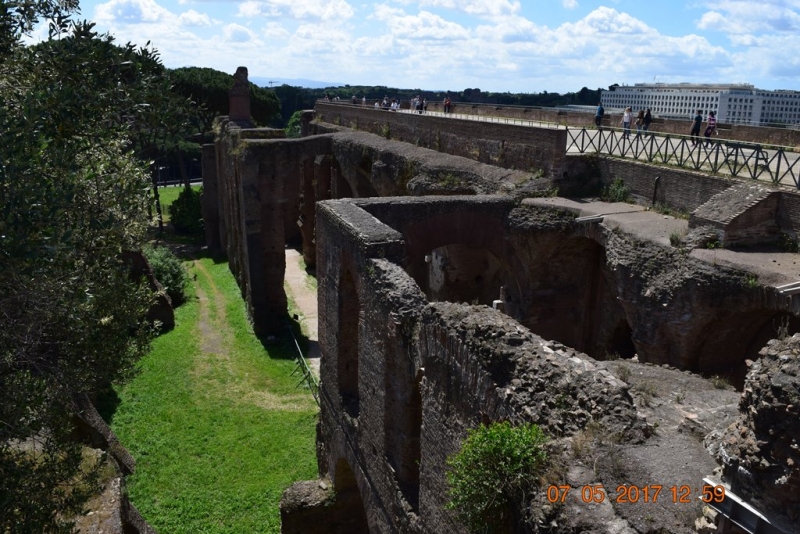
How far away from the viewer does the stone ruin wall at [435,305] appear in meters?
7.38

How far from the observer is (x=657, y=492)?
3945mm

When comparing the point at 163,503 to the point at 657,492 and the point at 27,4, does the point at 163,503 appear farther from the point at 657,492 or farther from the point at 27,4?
the point at 657,492

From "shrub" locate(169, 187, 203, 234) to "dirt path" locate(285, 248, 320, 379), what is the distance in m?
5.53

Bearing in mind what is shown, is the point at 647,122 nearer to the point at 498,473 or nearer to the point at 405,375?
the point at 405,375

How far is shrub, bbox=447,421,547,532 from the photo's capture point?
174 inches

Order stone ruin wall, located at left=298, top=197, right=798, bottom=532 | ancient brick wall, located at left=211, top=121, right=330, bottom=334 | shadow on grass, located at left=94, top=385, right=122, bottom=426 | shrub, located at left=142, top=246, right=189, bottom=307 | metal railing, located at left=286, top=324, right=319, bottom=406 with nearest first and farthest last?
stone ruin wall, located at left=298, top=197, right=798, bottom=532 < shadow on grass, located at left=94, top=385, right=122, bottom=426 < metal railing, located at left=286, top=324, right=319, bottom=406 < ancient brick wall, located at left=211, top=121, right=330, bottom=334 < shrub, located at left=142, top=246, right=189, bottom=307

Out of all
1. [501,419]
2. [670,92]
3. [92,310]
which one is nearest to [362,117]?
[670,92]

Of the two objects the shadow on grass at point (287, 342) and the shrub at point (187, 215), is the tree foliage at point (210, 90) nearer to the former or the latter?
the shrub at point (187, 215)

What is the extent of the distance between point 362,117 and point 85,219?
19.2m

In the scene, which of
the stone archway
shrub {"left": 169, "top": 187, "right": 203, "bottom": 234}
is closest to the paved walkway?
the stone archway

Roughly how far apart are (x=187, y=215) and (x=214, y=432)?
1899cm

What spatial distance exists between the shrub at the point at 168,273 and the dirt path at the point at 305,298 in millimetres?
3315

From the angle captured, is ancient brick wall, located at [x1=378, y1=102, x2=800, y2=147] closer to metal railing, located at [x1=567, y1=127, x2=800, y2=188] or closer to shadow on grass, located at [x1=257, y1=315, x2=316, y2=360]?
metal railing, located at [x1=567, y1=127, x2=800, y2=188]

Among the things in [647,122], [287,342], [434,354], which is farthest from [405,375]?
[647,122]
